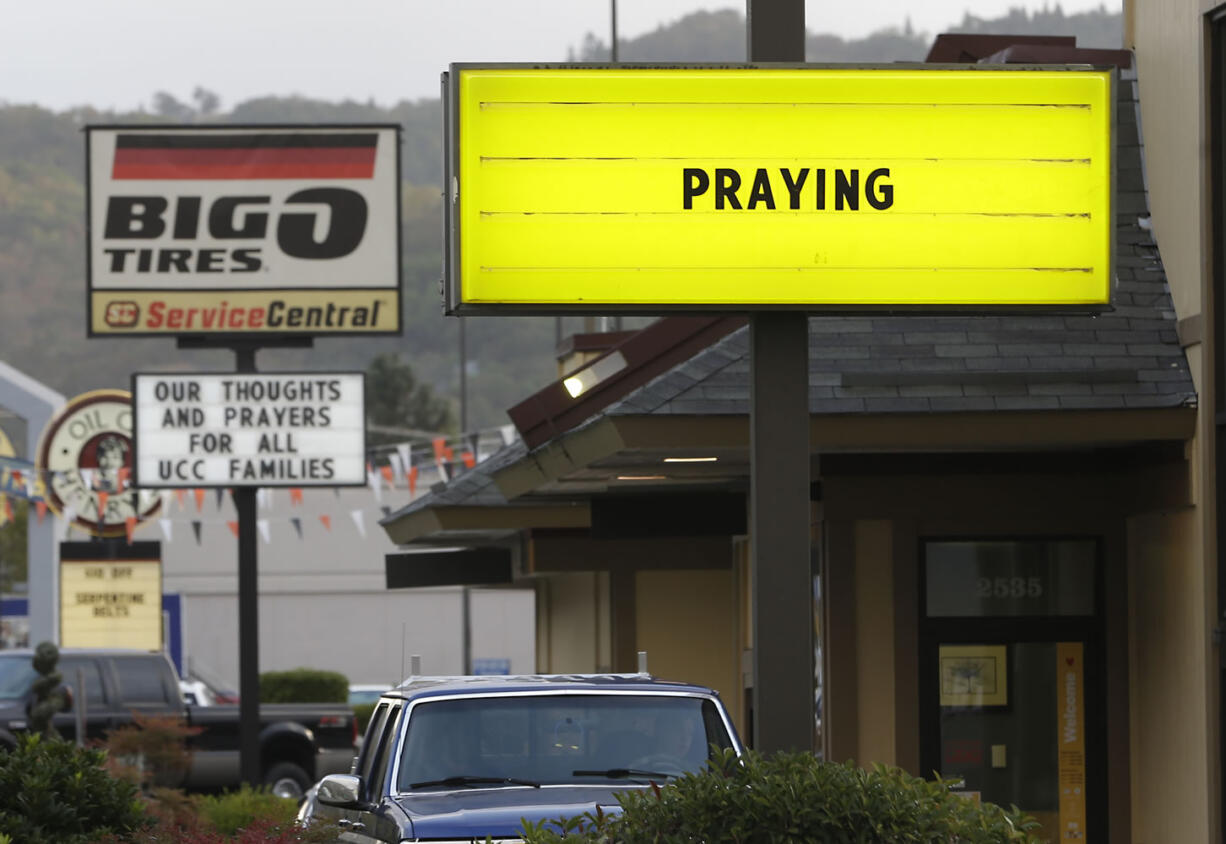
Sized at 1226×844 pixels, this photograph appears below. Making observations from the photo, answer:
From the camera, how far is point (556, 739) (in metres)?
9.17

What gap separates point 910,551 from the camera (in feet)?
44.7

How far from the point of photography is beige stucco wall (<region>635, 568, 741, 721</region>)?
20547 millimetres

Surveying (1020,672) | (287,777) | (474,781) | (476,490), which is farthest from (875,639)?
(287,777)

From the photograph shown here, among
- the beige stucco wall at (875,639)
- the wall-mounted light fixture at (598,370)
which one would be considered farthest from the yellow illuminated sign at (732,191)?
the wall-mounted light fixture at (598,370)

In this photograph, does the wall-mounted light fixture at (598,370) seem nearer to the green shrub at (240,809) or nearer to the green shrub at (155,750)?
the green shrub at (240,809)

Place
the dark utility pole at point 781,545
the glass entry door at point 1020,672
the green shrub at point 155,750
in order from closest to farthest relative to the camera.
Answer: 1. the dark utility pole at point 781,545
2. the glass entry door at point 1020,672
3. the green shrub at point 155,750

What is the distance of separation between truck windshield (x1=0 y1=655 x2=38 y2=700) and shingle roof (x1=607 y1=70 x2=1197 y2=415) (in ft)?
51.7

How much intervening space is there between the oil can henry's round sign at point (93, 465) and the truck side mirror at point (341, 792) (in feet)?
101

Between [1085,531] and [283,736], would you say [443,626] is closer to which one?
[283,736]

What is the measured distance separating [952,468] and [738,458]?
5.50ft

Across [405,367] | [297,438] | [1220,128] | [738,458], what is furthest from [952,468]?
[405,367]

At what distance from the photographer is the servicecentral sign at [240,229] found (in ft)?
65.6

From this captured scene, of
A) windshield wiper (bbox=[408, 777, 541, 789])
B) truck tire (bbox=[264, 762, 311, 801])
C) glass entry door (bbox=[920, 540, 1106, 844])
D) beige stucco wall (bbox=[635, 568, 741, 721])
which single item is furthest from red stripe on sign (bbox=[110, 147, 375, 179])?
windshield wiper (bbox=[408, 777, 541, 789])

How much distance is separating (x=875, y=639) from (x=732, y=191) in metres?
6.42
